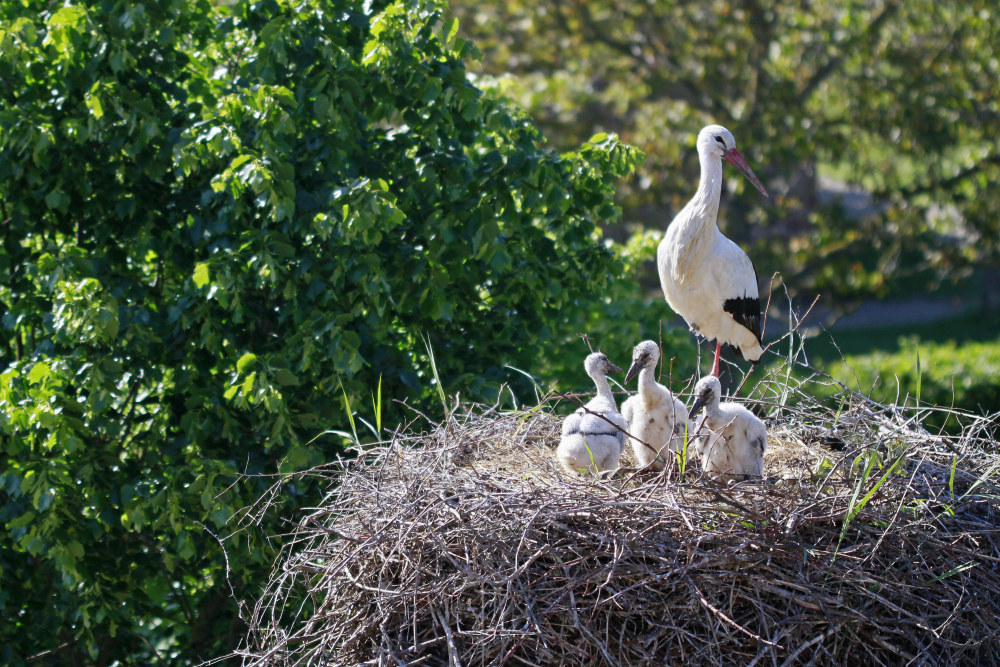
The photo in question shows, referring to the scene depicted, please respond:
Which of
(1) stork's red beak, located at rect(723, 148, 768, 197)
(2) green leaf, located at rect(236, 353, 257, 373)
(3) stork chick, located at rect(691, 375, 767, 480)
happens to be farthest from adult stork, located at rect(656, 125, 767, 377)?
(2) green leaf, located at rect(236, 353, 257, 373)

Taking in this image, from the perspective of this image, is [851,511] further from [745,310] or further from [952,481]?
[745,310]

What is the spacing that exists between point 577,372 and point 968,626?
132 inches

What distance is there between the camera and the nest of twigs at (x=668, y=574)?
9.42 feet

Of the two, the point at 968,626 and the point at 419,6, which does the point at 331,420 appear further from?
the point at 968,626

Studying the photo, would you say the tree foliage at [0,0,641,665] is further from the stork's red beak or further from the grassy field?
the grassy field

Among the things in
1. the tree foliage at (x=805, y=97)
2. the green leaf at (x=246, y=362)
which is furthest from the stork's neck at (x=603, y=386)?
the tree foliage at (x=805, y=97)

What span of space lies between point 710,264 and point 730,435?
1.12 metres

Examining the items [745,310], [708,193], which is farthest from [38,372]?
[745,310]

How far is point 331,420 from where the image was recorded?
424cm

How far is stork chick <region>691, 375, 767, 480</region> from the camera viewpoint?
365 centimetres

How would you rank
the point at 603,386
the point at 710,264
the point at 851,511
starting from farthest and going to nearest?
1. the point at 710,264
2. the point at 603,386
3. the point at 851,511

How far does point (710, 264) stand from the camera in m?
4.49

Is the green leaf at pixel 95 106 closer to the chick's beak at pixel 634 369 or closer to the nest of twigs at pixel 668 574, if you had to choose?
the nest of twigs at pixel 668 574

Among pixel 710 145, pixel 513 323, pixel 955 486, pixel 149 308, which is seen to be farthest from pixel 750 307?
pixel 149 308
